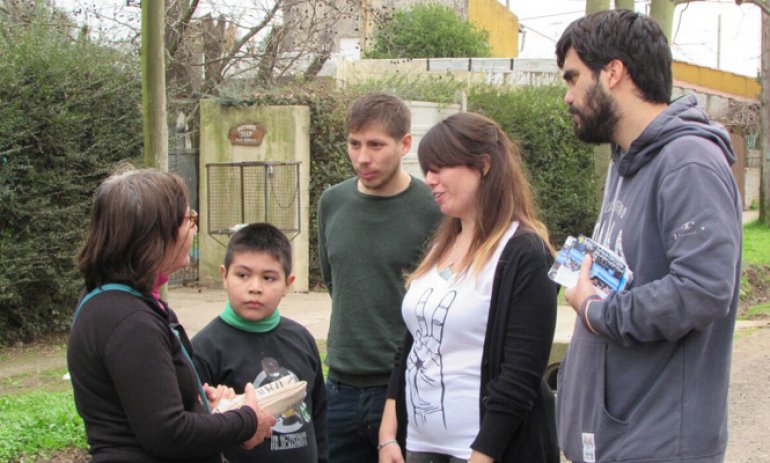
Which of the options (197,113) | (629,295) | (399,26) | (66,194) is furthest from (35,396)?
(399,26)

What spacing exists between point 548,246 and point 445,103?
12.0 metres

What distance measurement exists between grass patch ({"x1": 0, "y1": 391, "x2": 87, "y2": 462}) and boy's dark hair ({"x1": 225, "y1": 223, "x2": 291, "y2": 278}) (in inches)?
69.1

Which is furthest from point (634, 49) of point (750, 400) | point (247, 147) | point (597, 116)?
point (247, 147)

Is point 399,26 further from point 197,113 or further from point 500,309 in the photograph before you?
point 500,309

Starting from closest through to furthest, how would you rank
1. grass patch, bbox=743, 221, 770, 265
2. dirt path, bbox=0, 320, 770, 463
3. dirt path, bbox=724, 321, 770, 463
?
1. dirt path, bbox=724, 321, 770, 463
2. dirt path, bbox=0, 320, 770, 463
3. grass patch, bbox=743, 221, 770, 265

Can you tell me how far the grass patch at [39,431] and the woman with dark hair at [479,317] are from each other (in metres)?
2.20

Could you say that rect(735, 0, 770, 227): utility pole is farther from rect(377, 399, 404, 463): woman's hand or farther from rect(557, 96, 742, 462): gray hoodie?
rect(557, 96, 742, 462): gray hoodie

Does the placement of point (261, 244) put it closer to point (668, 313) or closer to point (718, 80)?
point (668, 313)

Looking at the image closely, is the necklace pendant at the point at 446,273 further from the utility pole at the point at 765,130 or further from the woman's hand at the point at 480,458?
the utility pole at the point at 765,130

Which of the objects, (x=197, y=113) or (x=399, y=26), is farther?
(x=399, y=26)

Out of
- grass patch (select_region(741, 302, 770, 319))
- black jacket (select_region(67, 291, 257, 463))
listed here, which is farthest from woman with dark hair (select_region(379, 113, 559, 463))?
grass patch (select_region(741, 302, 770, 319))

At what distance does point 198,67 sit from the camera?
14.3 m

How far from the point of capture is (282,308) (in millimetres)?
11016

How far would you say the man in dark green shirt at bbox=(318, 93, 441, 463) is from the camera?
361 cm
